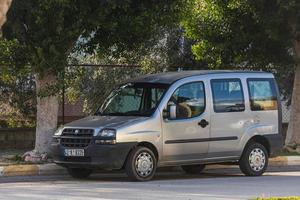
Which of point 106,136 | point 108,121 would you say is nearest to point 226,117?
point 108,121

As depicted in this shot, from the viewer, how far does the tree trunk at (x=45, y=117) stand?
1409 cm

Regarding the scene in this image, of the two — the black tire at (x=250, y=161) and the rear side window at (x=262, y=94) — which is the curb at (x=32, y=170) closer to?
the black tire at (x=250, y=161)

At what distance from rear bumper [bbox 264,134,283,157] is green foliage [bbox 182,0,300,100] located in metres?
2.99

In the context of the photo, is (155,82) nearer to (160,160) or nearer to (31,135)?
(160,160)

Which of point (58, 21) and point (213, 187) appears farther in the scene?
point (58, 21)

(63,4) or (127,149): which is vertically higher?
(63,4)

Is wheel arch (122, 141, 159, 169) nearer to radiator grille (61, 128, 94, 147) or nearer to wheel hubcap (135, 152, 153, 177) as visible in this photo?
wheel hubcap (135, 152, 153, 177)

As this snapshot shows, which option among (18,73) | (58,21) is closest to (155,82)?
(58,21)

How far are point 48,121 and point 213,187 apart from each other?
4570mm

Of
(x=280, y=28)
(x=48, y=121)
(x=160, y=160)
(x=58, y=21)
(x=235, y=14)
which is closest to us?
(x=160, y=160)

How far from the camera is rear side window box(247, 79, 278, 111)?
43.3 feet

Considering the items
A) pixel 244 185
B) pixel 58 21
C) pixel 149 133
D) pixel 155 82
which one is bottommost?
pixel 244 185

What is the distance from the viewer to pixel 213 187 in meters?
11.2

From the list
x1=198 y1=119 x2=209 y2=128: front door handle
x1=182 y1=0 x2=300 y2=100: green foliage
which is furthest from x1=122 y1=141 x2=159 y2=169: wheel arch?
x1=182 y1=0 x2=300 y2=100: green foliage
